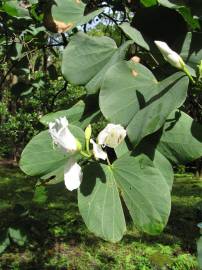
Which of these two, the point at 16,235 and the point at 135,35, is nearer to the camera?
the point at 135,35

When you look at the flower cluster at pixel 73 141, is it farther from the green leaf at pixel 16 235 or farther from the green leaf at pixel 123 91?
the green leaf at pixel 16 235

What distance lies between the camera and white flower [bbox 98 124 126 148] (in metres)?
0.69

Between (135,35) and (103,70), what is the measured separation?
3.4 inches

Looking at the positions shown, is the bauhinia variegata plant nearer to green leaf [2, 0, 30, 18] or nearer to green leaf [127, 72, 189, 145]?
green leaf [127, 72, 189, 145]

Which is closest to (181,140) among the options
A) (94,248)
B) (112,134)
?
(112,134)

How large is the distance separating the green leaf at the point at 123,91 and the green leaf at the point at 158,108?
1 centimetres

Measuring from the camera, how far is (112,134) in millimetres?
691

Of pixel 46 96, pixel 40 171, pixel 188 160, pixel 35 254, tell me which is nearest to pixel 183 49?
pixel 188 160

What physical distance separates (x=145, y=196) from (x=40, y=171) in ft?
0.60

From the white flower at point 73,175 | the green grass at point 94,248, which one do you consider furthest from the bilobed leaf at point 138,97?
the green grass at point 94,248

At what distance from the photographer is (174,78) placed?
2.49 ft

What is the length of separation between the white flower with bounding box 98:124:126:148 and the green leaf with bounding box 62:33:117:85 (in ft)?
0.63

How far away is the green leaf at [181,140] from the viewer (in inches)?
31.0

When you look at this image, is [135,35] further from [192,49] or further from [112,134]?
[112,134]
